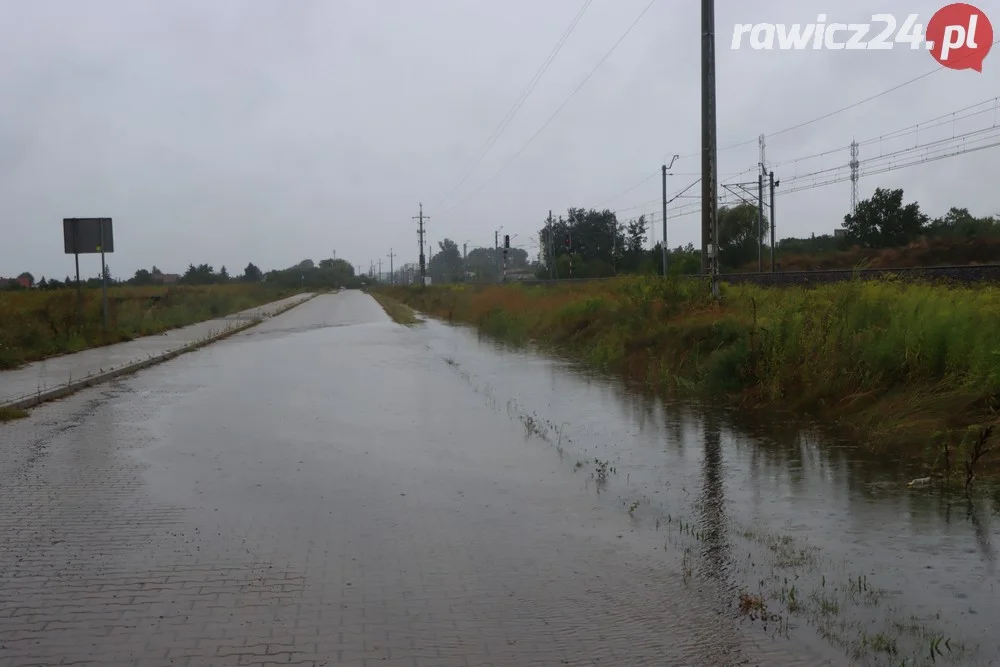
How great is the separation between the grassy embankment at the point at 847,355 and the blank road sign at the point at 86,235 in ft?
53.1

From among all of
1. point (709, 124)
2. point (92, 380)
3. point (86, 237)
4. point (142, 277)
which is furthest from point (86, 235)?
point (142, 277)

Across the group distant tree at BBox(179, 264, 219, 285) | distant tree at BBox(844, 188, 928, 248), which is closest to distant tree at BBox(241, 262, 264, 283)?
distant tree at BBox(179, 264, 219, 285)

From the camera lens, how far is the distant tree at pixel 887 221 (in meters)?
57.8

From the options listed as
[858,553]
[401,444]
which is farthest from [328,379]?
[858,553]

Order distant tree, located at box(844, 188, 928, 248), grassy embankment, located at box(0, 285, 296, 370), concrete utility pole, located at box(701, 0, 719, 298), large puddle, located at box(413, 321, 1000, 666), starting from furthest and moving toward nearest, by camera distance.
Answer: distant tree, located at box(844, 188, 928, 248) < grassy embankment, located at box(0, 285, 296, 370) < concrete utility pole, located at box(701, 0, 719, 298) < large puddle, located at box(413, 321, 1000, 666)

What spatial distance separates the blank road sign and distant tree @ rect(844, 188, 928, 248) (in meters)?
47.6

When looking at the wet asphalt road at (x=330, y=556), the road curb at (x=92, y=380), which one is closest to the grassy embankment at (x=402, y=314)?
the road curb at (x=92, y=380)

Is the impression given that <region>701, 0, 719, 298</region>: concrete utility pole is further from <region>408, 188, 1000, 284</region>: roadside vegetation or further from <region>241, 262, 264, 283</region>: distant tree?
<region>241, 262, 264, 283</region>: distant tree

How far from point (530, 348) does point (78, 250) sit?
13882mm

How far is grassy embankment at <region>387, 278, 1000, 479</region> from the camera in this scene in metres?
9.30

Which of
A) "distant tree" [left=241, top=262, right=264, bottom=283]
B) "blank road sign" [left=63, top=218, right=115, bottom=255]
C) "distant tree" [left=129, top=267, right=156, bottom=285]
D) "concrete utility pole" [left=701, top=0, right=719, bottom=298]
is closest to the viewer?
"concrete utility pole" [left=701, top=0, right=719, bottom=298]

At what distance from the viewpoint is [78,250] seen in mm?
26344

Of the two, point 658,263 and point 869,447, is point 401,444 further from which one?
point 658,263

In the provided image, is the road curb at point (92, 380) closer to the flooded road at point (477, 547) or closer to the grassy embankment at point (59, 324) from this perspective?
the flooded road at point (477, 547)
